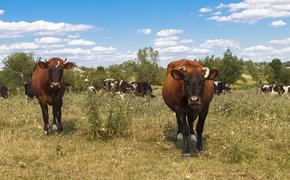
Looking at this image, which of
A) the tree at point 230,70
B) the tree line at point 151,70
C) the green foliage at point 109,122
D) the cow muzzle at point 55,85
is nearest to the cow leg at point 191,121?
the green foliage at point 109,122

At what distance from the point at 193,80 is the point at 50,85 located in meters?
4.68

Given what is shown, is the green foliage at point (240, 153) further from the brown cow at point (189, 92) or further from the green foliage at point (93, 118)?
the green foliage at point (93, 118)

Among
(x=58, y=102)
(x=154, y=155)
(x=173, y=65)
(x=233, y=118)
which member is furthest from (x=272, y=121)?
(x=58, y=102)

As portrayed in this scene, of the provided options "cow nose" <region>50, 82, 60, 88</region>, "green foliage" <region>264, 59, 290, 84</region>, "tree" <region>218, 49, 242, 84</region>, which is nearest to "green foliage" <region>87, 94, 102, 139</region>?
"cow nose" <region>50, 82, 60, 88</region>

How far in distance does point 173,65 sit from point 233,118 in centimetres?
367

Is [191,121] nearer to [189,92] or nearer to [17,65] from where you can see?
[189,92]

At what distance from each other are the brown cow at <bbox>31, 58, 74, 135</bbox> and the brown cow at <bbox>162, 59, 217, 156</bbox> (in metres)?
3.33

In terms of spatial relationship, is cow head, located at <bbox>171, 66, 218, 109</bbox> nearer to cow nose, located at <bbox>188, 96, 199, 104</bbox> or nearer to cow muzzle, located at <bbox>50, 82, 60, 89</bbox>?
cow nose, located at <bbox>188, 96, 199, 104</bbox>

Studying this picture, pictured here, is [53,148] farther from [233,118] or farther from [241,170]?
[233,118]

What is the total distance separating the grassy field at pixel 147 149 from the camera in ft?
27.8

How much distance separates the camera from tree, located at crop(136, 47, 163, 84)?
272 feet

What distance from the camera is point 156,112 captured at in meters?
15.8

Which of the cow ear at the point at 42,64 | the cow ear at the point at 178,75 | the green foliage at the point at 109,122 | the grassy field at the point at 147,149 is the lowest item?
the grassy field at the point at 147,149

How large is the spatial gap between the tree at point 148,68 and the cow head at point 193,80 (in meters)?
71.8
